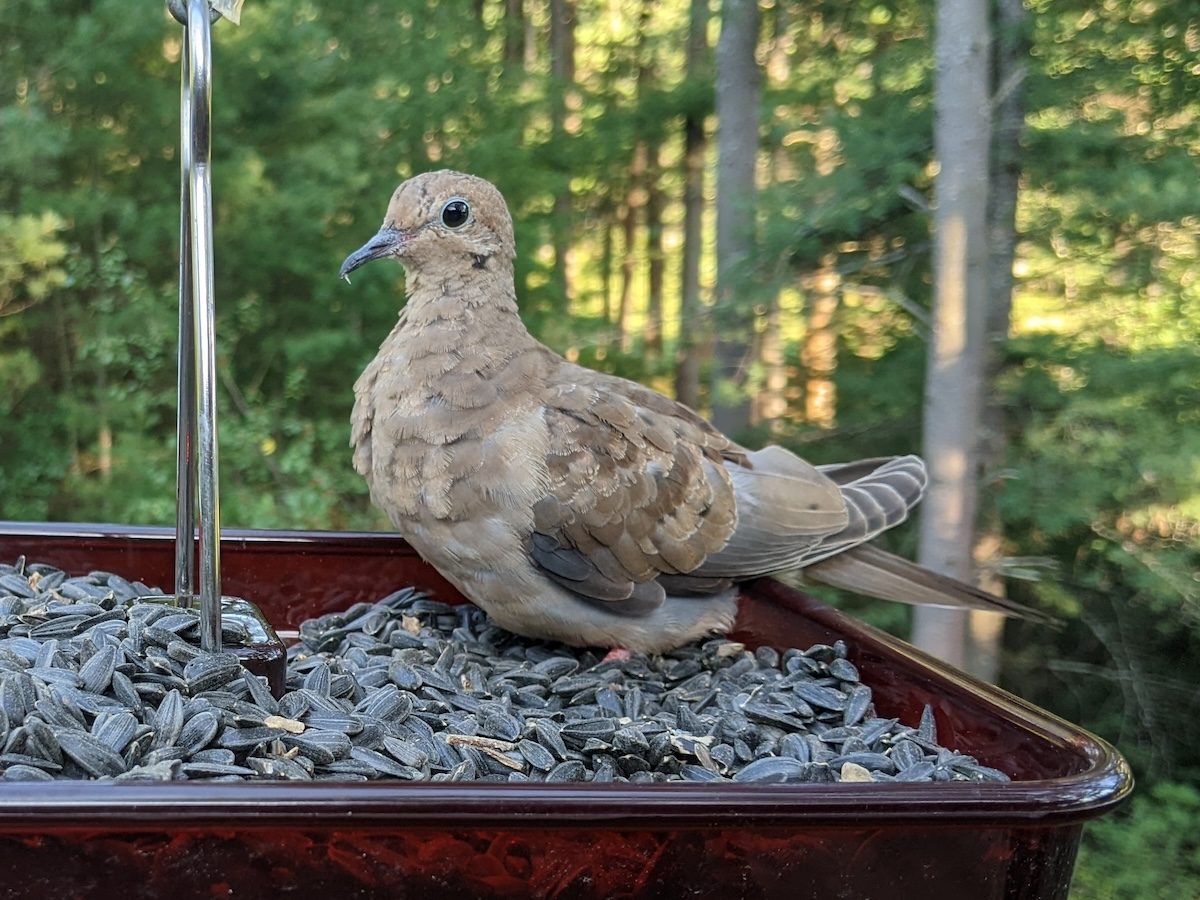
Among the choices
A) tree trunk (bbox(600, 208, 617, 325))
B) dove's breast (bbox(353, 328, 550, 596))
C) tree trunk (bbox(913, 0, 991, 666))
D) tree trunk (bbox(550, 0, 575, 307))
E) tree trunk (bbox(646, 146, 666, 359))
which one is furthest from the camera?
tree trunk (bbox(600, 208, 617, 325))

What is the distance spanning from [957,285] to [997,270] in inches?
34.7

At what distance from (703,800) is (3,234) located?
4438 mm

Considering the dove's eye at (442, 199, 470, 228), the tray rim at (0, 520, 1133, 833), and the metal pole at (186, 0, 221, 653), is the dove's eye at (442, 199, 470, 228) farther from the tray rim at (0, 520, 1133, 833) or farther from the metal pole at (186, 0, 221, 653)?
the tray rim at (0, 520, 1133, 833)

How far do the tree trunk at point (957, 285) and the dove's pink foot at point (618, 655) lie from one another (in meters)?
1.31

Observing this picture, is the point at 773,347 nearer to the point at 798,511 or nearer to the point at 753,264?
the point at 753,264

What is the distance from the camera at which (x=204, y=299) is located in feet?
3.42

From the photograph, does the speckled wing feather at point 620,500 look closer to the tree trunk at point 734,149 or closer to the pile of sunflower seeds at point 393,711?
the pile of sunflower seeds at point 393,711

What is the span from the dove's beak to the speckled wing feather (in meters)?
0.37

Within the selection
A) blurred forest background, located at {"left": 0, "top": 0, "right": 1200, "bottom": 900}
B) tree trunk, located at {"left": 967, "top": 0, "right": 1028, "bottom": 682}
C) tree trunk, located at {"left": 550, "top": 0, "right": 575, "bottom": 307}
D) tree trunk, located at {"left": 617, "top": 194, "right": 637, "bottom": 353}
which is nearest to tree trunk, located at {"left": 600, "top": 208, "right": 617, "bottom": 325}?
tree trunk, located at {"left": 617, "top": 194, "right": 637, "bottom": 353}

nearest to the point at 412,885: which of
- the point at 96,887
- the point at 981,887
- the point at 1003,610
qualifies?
the point at 96,887

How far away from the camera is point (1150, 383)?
124 inches

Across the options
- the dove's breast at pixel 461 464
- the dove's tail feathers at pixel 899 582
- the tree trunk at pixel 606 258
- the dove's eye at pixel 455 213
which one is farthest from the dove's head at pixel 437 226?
the tree trunk at pixel 606 258

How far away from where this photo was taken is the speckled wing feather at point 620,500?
1.68 meters

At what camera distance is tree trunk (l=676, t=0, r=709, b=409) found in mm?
5723
